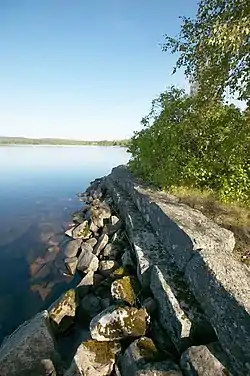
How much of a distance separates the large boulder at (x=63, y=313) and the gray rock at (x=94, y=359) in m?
1.77

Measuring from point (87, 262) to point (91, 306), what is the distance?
2171mm

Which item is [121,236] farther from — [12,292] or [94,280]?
[12,292]

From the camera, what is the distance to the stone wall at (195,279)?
11.2ft

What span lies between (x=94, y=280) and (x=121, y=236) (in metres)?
1.98

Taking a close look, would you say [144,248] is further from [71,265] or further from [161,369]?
[71,265]

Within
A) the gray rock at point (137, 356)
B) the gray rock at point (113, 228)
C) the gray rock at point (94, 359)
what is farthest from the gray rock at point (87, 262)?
the gray rock at point (137, 356)

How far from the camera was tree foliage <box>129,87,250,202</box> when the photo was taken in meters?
8.56

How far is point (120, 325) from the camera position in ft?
15.0

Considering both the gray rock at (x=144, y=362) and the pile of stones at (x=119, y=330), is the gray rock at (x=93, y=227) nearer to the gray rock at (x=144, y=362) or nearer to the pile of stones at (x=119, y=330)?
the pile of stones at (x=119, y=330)

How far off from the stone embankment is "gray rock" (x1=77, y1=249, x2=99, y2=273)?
566 millimetres

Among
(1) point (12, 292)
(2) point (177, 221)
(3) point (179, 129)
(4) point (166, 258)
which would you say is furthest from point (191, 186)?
(1) point (12, 292)

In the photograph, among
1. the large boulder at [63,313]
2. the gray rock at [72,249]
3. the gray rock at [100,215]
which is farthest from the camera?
the gray rock at [100,215]

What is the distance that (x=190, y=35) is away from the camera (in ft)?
29.1

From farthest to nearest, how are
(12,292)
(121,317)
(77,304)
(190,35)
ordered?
1. (190,35)
2. (12,292)
3. (77,304)
4. (121,317)
